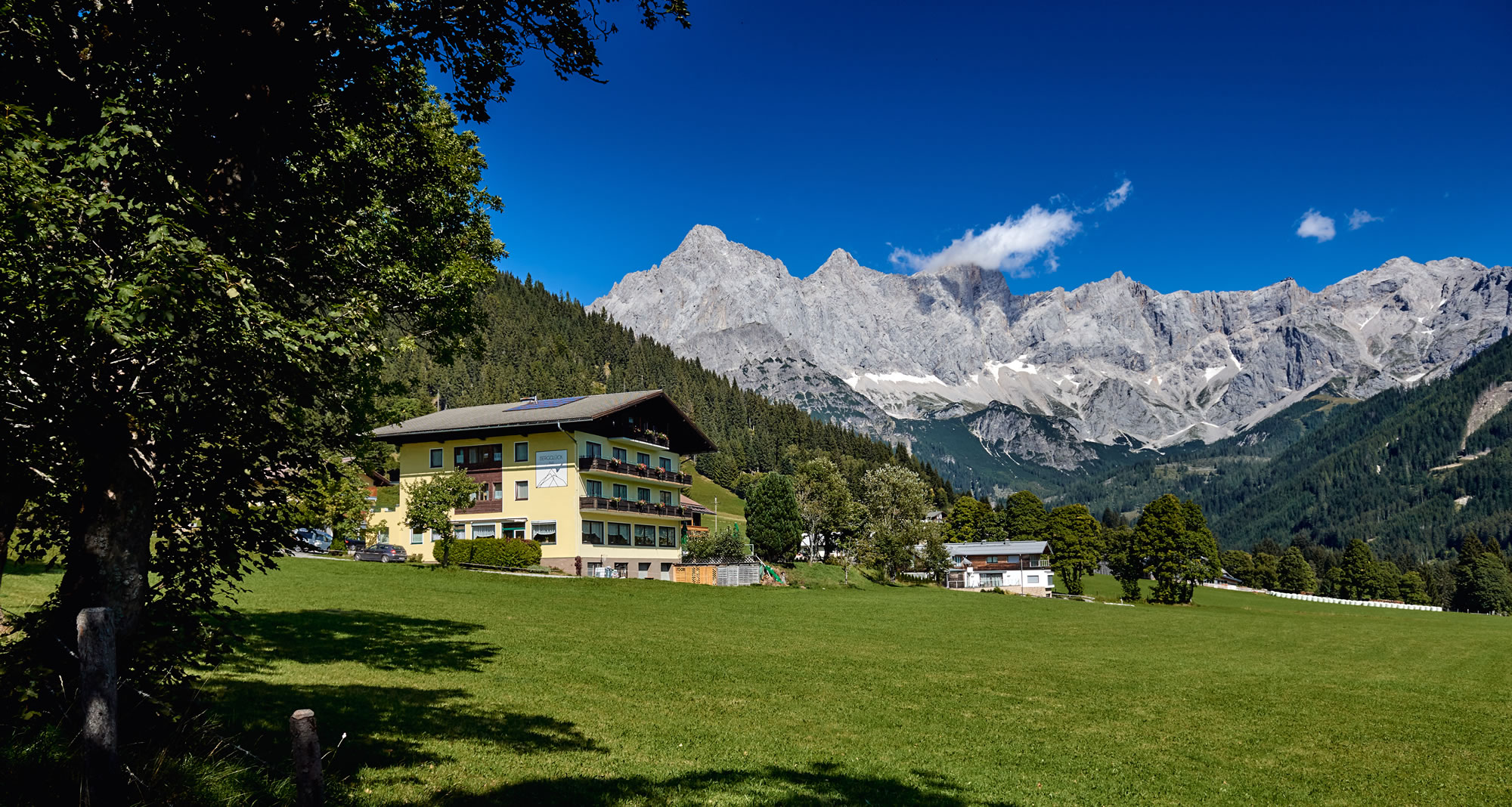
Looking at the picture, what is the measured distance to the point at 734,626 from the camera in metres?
34.2

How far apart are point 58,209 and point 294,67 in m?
3.10

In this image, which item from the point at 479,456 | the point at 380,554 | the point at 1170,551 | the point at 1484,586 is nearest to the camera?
the point at 380,554

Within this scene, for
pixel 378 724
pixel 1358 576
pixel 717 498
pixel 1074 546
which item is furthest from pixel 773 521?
pixel 1358 576

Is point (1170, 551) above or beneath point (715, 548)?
beneath

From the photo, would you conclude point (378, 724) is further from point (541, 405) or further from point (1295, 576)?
point (1295, 576)

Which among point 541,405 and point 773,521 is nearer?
point 541,405

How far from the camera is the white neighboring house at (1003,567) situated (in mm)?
120938

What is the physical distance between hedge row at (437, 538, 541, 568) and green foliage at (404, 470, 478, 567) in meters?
1.23

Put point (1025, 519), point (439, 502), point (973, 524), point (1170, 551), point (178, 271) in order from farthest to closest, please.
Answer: point (1025, 519)
point (973, 524)
point (1170, 551)
point (439, 502)
point (178, 271)

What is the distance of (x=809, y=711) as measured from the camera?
54.5 feet

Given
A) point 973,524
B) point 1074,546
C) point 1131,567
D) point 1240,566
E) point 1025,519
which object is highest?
point 1025,519

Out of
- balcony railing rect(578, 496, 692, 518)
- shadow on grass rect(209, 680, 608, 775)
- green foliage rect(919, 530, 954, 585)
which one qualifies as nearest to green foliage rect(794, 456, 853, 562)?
green foliage rect(919, 530, 954, 585)

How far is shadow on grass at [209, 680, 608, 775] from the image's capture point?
34.3 feet

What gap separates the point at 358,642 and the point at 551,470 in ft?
139
